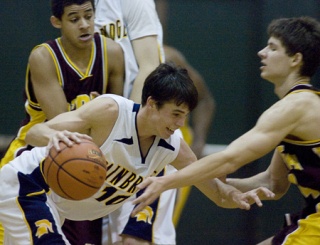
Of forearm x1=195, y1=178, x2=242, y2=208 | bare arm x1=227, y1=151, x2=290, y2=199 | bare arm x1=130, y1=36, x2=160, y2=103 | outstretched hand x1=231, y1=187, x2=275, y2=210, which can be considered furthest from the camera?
bare arm x1=130, y1=36, x2=160, y2=103

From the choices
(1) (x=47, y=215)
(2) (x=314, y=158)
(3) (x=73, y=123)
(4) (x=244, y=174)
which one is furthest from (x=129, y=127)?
(4) (x=244, y=174)

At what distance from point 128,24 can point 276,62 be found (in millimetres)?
1368

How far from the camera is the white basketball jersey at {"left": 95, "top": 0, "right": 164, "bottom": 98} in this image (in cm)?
584

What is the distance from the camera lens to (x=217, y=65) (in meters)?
7.55

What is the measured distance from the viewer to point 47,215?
469cm

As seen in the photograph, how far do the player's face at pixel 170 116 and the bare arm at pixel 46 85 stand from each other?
3.23ft

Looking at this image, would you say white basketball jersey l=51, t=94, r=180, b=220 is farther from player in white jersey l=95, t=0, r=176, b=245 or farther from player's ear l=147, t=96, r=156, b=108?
player in white jersey l=95, t=0, r=176, b=245

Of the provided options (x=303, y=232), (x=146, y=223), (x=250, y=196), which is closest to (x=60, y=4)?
(x=146, y=223)

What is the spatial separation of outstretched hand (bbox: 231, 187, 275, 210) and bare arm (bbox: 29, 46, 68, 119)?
132 cm

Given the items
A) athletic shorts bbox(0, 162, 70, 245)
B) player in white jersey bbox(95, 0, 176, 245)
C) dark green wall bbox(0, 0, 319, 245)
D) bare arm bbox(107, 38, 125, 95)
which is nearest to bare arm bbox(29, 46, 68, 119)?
bare arm bbox(107, 38, 125, 95)

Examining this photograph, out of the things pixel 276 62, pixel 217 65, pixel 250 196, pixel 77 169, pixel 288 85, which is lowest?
pixel 217 65

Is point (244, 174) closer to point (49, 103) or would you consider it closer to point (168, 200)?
point (168, 200)

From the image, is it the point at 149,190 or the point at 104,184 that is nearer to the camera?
the point at 149,190

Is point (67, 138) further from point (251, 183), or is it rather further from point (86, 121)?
point (251, 183)
